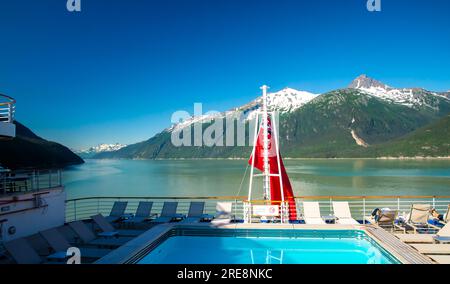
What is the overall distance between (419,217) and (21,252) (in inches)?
378

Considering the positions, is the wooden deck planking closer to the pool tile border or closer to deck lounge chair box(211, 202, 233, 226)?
the pool tile border

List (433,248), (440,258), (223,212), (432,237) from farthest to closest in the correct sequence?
(223,212)
(432,237)
(433,248)
(440,258)

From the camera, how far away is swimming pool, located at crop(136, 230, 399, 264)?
7.37 metres

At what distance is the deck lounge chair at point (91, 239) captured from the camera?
8.12 meters

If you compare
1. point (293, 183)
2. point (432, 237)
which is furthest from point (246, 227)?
point (293, 183)

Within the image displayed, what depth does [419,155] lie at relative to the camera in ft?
447

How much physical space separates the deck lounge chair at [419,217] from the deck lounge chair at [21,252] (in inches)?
354

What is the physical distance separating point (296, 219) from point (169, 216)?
3996mm

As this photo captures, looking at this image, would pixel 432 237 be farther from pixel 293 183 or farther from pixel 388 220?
pixel 293 183

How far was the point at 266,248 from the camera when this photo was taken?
8.19m
